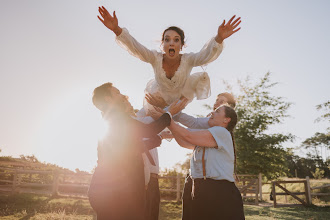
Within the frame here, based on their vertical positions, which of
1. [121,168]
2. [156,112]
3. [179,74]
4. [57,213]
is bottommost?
[57,213]

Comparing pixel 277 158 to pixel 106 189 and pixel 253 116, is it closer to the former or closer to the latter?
pixel 253 116

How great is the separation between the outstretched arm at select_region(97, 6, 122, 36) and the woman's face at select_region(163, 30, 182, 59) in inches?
28.3

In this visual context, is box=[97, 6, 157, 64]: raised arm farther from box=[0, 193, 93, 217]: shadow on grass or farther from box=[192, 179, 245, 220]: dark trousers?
box=[0, 193, 93, 217]: shadow on grass

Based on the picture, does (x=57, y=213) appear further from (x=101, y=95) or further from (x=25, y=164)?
(x=25, y=164)

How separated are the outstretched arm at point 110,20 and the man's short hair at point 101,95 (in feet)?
2.73

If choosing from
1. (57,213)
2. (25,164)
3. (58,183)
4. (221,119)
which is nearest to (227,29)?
(221,119)

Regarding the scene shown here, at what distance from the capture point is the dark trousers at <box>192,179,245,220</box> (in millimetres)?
2580

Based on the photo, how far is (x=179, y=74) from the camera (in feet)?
12.2

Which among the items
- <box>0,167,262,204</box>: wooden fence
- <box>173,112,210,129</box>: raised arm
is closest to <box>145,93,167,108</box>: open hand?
<box>173,112,210,129</box>: raised arm

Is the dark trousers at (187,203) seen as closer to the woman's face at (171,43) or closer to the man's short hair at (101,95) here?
the man's short hair at (101,95)

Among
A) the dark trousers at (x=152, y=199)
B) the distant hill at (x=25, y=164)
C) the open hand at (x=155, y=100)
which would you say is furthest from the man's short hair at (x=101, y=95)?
the distant hill at (x=25, y=164)

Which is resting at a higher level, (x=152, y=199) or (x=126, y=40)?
(x=126, y=40)

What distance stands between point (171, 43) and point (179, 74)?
463 mm

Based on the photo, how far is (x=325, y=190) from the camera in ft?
60.8
